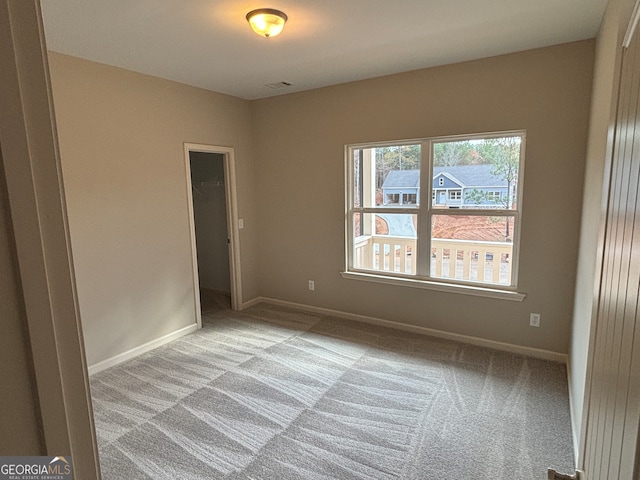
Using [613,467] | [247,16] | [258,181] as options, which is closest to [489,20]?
[247,16]

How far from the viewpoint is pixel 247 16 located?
89.4 inches

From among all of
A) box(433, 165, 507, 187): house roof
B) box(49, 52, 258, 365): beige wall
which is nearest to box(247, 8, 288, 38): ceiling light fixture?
box(49, 52, 258, 365): beige wall

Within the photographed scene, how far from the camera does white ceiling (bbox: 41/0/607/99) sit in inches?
86.3

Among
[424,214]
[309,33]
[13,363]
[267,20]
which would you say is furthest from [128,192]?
[13,363]

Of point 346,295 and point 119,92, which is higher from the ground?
point 119,92

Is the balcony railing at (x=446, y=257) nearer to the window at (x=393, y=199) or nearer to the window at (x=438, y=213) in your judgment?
the window at (x=438, y=213)

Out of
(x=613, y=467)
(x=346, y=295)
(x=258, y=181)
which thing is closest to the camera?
(x=613, y=467)

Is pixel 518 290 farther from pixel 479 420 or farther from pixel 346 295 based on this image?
pixel 346 295

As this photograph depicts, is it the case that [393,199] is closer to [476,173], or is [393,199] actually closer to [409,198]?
[409,198]

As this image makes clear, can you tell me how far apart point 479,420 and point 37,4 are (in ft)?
9.45

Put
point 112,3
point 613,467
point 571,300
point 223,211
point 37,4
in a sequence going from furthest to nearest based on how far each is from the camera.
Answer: point 223,211 < point 571,300 < point 112,3 < point 613,467 < point 37,4

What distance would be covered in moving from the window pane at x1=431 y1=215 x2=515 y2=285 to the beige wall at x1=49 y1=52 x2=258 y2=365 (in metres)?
2.71

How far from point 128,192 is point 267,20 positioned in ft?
6.72

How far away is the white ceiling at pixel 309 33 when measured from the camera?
219 centimetres
